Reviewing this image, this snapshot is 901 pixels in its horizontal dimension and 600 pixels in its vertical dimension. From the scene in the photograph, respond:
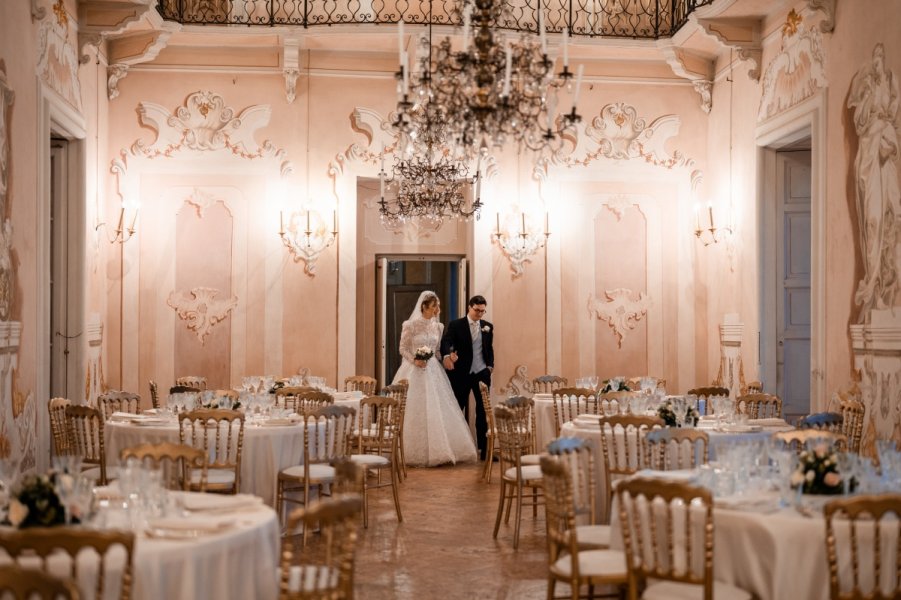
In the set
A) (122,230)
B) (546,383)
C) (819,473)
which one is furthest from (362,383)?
(819,473)

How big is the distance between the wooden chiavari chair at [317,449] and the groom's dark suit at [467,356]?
3718mm

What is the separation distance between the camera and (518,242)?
39.3ft

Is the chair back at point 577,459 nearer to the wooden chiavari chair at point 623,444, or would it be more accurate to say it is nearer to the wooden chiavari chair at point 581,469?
the wooden chiavari chair at point 581,469

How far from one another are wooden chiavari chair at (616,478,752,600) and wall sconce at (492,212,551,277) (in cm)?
745

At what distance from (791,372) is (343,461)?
22.8ft

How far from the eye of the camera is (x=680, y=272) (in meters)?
12.1

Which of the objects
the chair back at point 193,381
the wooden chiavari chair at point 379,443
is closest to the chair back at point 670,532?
the wooden chiavari chair at point 379,443

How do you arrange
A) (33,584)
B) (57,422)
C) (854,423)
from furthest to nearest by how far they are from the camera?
(57,422) → (854,423) → (33,584)

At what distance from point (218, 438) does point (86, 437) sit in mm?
1283

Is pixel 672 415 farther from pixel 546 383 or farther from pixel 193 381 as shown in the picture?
pixel 193 381

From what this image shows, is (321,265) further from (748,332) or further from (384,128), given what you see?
(748,332)

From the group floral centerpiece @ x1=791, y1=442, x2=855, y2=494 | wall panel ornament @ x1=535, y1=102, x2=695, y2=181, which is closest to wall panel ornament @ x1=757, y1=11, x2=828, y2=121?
wall panel ornament @ x1=535, y1=102, x2=695, y2=181

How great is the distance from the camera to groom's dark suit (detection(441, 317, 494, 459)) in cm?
1146

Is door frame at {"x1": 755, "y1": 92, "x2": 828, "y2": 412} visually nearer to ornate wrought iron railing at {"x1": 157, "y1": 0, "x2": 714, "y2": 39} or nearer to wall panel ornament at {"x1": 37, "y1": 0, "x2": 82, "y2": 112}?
ornate wrought iron railing at {"x1": 157, "y1": 0, "x2": 714, "y2": 39}
